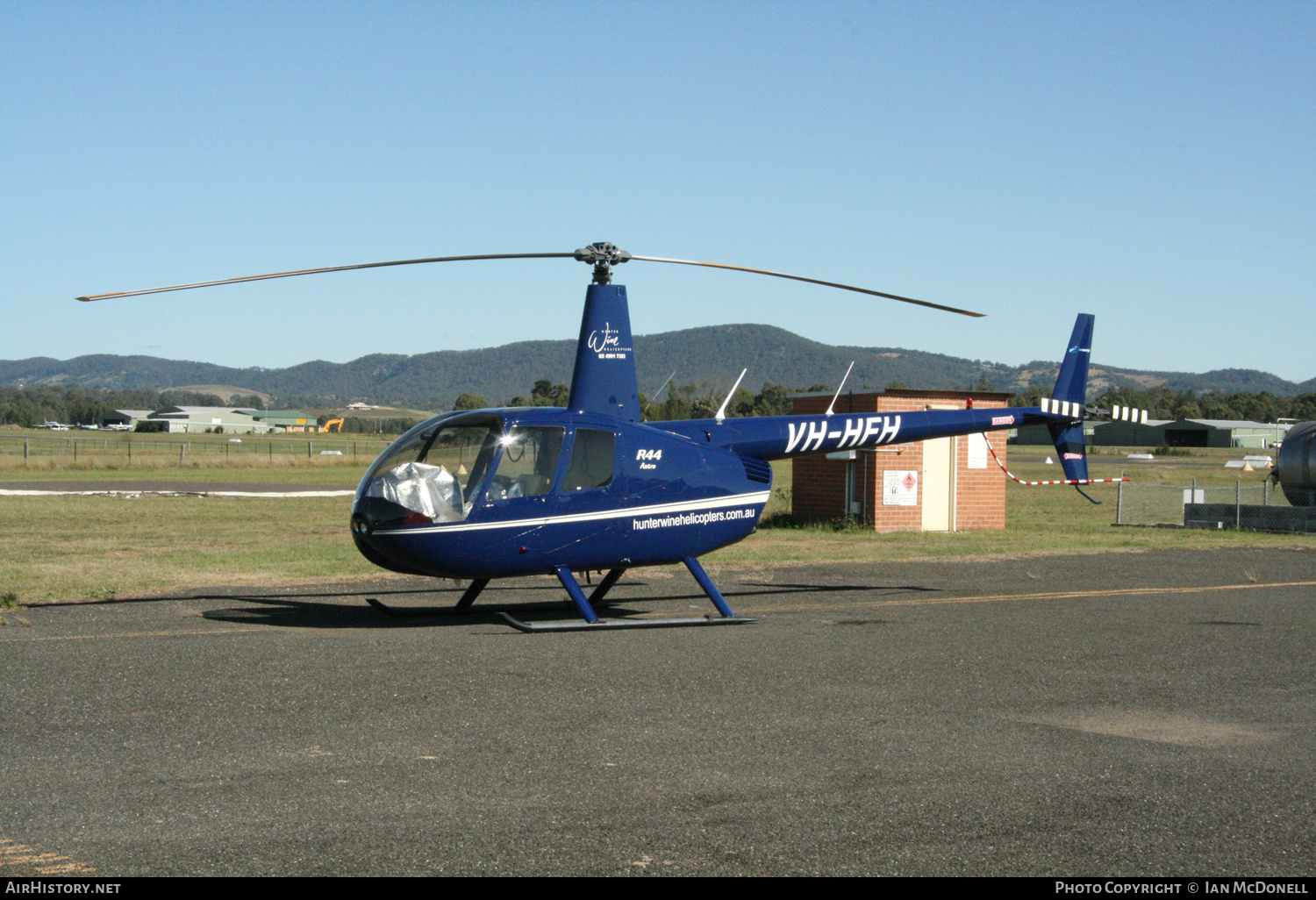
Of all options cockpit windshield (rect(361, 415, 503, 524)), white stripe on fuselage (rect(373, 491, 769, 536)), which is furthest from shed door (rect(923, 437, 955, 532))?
cockpit windshield (rect(361, 415, 503, 524))

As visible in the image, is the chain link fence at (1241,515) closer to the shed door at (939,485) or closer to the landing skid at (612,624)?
the shed door at (939,485)

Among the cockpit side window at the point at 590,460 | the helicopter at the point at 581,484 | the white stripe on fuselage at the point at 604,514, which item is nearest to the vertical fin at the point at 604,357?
the helicopter at the point at 581,484

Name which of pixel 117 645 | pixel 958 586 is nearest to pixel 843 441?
pixel 958 586

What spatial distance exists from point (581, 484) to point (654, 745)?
4860 mm

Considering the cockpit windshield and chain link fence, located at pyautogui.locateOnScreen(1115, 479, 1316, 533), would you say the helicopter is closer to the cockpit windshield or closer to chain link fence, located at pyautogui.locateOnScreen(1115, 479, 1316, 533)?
the cockpit windshield

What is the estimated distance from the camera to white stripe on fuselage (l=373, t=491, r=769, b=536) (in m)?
10.6

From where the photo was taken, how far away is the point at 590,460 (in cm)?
1136

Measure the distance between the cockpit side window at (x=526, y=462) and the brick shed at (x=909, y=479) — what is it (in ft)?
41.2

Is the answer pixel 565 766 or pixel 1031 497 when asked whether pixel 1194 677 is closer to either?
pixel 565 766

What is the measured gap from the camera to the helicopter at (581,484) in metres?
10.7

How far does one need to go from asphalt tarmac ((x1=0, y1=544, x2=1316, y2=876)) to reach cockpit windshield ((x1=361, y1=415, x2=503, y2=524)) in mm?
1246

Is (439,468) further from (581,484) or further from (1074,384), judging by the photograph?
(1074,384)

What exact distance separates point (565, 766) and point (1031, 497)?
123ft

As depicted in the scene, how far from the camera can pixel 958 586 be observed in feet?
48.8
